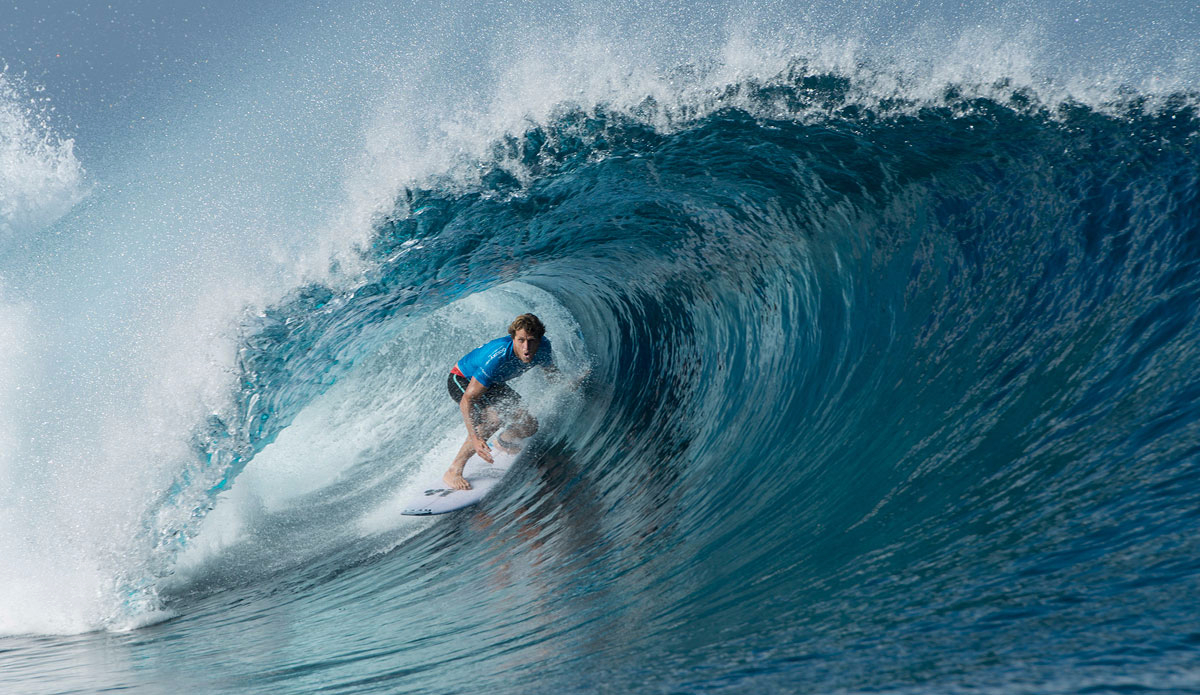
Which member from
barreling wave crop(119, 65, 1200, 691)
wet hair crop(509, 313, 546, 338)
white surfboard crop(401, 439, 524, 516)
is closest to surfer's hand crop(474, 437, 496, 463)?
white surfboard crop(401, 439, 524, 516)

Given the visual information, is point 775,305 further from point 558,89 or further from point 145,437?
point 145,437

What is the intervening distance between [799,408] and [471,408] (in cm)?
255

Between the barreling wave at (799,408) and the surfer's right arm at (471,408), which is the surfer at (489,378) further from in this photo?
the barreling wave at (799,408)

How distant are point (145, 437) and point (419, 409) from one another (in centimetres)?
340

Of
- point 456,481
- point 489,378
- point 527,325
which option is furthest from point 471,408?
point 527,325

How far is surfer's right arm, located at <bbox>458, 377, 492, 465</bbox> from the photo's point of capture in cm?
584

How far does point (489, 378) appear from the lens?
5.87 m

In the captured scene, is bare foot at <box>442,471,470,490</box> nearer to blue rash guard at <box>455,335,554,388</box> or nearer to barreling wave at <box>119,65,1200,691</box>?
barreling wave at <box>119,65,1200,691</box>

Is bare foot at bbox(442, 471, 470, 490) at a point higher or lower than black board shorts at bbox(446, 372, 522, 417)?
lower

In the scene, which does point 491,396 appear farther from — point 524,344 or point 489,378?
point 524,344

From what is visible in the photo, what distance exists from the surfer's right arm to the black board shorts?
0.18 ft

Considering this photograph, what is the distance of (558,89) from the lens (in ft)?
18.3

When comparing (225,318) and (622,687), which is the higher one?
(225,318)

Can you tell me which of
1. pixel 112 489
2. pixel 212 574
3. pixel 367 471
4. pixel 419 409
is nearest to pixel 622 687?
pixel 212 574
